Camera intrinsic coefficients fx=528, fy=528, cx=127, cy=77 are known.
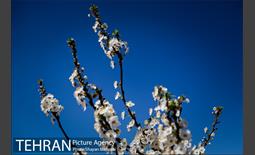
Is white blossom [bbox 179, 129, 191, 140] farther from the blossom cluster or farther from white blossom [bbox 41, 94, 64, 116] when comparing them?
white blossom [bbox 41, 94, 64, 116]

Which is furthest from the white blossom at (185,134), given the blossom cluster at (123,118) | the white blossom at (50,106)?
the white blossom at (50,106)

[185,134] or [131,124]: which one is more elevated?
[131,124]

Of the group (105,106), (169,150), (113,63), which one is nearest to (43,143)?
(113,63)

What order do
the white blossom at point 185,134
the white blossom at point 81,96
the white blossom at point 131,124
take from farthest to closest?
the white blossom at point 131,124, the white blossom at point 81,96, the white blossom at point 185,134

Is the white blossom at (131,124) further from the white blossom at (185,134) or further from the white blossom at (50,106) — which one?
the white blossom at (185,134)

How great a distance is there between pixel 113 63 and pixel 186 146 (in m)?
1.08

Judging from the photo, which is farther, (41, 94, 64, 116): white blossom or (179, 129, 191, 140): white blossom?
(41, 94, 64, 116): white blossom

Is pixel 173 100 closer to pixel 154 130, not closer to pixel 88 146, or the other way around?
pixel 154 130

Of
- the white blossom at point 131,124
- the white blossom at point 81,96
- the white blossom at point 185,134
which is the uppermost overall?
the white blossom at point 81,96

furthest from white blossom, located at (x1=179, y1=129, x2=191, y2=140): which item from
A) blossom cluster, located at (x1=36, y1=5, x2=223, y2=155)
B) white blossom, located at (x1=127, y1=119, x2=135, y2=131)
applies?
white blossom, located at (x1=127, y1=119, x2=135, y2=131)

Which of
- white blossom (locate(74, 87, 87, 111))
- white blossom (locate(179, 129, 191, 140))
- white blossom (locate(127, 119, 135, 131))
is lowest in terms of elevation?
white blossom (locate(179, 129, 191, 140))

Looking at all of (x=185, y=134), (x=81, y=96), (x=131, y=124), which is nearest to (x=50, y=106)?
(x=81, y=96)

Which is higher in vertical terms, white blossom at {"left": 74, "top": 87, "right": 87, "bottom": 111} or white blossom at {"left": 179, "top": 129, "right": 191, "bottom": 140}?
white blossom at {"left": 74, "top": 87, "right": 87, "bottom": 111}

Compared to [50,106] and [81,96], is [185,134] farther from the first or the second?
[50,106]
